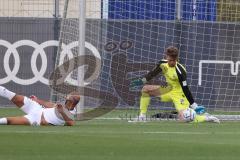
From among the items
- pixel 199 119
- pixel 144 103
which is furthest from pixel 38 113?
pixel 199 119

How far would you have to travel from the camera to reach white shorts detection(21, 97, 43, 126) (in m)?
15.8

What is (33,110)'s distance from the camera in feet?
52.0

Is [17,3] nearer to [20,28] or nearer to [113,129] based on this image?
[20,28]

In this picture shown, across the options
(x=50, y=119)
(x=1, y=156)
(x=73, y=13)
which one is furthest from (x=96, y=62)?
(x=1, y=156)

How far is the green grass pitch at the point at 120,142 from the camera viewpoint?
36.1 ft

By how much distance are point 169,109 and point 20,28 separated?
4.50m

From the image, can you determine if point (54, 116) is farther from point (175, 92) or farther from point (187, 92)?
point (175, 92)

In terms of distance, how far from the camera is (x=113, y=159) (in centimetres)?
1058

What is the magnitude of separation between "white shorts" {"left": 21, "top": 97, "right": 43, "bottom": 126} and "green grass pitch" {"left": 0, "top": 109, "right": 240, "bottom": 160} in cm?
Answer: 34

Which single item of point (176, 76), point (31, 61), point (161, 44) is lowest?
point (31, 61)

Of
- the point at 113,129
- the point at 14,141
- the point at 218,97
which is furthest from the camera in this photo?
the point at 218,97

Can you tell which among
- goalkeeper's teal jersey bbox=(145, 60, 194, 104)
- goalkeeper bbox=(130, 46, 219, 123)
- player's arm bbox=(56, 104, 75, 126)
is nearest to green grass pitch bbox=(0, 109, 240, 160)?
player's arm bbox=(56, 104, 75, 126)

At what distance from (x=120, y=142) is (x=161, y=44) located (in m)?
10.7

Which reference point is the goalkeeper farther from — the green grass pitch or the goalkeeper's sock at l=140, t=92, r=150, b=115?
the green grass pitch
